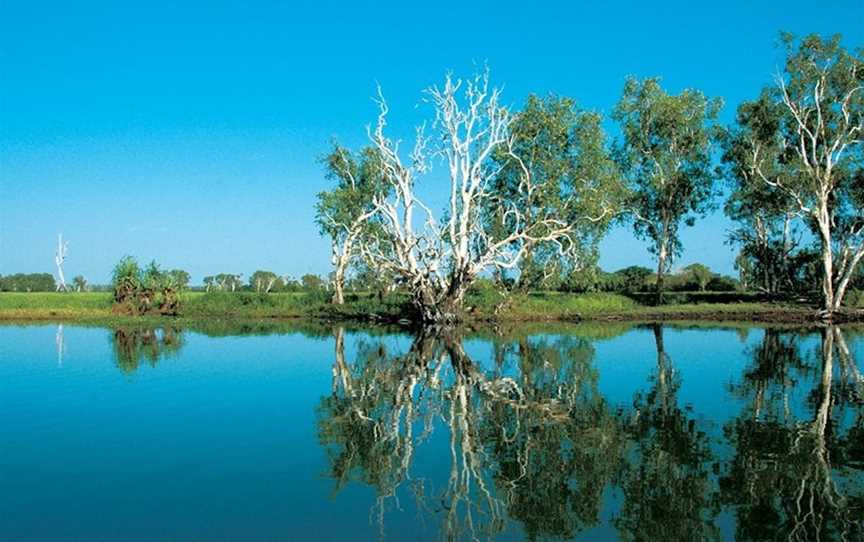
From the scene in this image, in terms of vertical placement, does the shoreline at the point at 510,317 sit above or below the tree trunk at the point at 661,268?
below

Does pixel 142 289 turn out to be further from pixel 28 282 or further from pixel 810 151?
pixel 28 282

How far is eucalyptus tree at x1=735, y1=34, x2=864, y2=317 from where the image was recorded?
117 ft

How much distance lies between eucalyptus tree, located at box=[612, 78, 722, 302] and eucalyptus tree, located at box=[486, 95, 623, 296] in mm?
3303

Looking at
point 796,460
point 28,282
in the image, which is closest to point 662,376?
point 796,460

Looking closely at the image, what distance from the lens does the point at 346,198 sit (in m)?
47.0

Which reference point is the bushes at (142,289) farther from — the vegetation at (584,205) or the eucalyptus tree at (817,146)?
the eucalyptus tree at (817,146)

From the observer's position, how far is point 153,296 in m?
41.1

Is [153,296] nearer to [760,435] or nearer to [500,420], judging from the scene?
[500,420]

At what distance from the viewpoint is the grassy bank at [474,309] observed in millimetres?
38031

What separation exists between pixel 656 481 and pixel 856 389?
9.36m

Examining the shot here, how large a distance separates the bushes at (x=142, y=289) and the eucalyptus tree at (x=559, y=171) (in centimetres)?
1894

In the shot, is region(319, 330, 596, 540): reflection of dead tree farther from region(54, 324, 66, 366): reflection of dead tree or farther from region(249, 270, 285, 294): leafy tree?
region(249, 270, 285, 294): leafy tree

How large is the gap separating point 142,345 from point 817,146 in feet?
117

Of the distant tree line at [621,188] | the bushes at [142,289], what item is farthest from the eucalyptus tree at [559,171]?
the bushes at [142,289]
